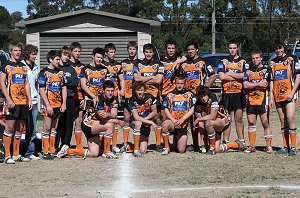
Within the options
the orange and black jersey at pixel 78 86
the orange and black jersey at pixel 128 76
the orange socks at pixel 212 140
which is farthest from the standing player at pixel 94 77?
the orange socks at pixel 212 140

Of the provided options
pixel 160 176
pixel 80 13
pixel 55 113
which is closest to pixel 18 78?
pixel 55 113

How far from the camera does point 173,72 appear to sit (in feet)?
42.0

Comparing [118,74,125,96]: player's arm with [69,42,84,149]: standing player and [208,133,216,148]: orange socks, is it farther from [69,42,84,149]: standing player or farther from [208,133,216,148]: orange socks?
[208,133,216,148]: orange socks

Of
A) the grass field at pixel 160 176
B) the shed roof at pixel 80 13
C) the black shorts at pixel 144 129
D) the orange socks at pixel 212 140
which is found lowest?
the grass field at pixel 160 176

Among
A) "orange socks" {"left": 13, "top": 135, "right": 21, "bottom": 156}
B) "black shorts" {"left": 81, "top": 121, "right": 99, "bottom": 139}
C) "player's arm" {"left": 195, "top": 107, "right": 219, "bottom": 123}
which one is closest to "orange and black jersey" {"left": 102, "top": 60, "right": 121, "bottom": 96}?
"black shorts" {"left": 81, "top": 121, "right": 99, "bottom": 139}

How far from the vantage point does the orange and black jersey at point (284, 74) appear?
472 inches

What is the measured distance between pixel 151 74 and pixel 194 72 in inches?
33.7

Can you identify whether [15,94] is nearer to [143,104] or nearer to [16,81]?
[16,81]

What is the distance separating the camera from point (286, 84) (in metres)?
12.0

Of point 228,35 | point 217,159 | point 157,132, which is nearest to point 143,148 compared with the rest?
point 157,132

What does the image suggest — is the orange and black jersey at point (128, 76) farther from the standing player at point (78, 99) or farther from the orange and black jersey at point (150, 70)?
the standing player at point (78, 99)

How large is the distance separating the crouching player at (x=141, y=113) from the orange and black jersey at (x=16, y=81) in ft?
7.04

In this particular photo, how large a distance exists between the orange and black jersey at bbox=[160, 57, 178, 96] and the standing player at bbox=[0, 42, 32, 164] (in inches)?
110

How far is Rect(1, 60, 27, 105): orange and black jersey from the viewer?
11500mm
